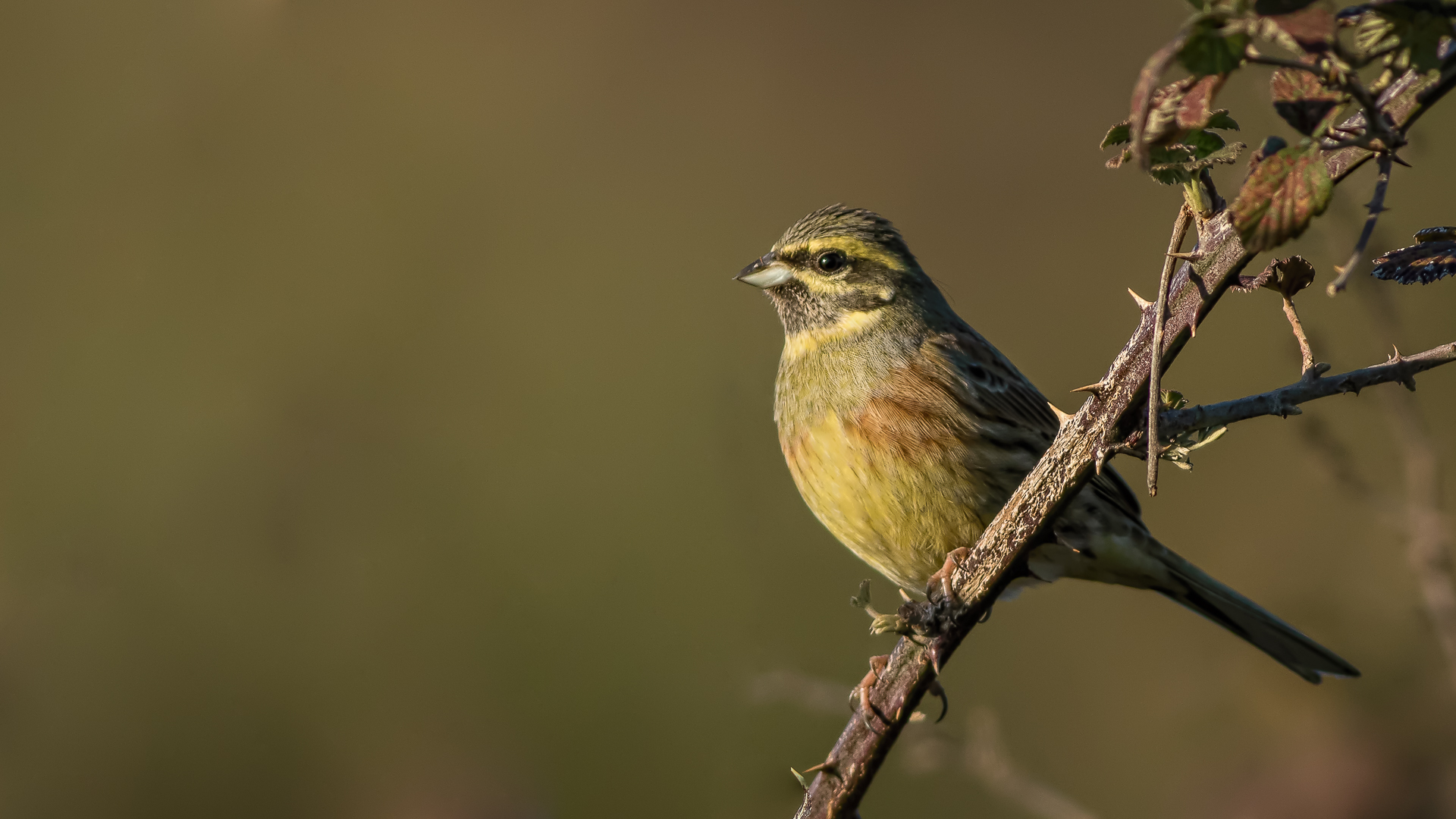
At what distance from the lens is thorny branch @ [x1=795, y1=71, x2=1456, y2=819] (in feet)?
4.54

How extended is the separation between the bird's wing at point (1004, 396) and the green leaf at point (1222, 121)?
1.98 meters

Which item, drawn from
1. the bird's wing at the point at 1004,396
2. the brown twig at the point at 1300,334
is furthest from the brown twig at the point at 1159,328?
the bird's wing at the point at 1004,396

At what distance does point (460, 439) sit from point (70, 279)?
2.03 meters

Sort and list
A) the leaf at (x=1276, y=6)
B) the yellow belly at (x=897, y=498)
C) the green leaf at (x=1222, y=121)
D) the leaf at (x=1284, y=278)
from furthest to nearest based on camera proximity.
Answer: the yellow belly at (x=897, y=498)
the leaf at (x=1284, y=278)
the green leaf at (x=1222, y=121)
the leaf at (x=1276, y=6)

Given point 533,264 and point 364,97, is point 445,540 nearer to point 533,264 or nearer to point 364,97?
point 533,264

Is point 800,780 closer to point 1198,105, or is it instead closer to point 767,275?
point 1198,105

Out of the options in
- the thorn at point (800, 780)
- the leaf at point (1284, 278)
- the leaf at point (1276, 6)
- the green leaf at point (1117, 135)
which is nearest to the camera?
the leaf at point (1276, 6)

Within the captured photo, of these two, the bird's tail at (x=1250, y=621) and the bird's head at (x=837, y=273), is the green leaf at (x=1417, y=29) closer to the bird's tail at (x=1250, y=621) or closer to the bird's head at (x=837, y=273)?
the bird's tail at (x=1250, y=621)

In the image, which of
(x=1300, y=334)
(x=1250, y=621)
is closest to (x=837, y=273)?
(x=1250, y=621)

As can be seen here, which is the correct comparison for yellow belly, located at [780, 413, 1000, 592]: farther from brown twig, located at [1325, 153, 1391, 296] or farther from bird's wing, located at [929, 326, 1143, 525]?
brown twig, located at [1325, 153, 1391, 296]

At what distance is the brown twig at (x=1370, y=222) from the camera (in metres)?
1.04

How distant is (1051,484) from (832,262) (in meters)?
2.13

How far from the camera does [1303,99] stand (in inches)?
42.2

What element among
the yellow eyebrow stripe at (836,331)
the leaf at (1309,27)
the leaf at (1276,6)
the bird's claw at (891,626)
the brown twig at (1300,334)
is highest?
the leaf at (1276,6)
